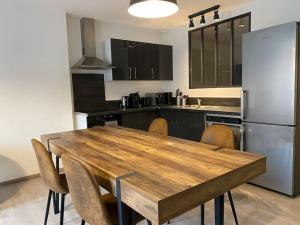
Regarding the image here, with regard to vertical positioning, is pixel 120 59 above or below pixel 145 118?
above

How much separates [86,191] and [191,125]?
110 inches

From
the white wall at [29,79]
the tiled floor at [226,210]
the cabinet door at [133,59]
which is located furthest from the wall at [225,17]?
the white wall at [29,79]

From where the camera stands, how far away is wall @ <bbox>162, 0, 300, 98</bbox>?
122 inches

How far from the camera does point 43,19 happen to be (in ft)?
11.6

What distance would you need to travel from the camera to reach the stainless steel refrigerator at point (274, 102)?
2543 millimetres

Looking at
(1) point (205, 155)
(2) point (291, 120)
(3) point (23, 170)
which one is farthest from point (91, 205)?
(3) point (23, 170)

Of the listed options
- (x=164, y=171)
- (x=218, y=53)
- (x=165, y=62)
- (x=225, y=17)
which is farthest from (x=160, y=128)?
(x=165, y=62)

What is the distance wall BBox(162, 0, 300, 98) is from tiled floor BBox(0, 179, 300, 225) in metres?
1.78

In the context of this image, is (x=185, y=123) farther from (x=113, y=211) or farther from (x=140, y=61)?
(x=113, y=211)

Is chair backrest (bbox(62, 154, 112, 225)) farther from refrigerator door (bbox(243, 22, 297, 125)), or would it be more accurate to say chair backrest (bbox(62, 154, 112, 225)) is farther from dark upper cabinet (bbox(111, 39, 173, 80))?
dark upper cabinet (bbox(111, 39, 173, 80))

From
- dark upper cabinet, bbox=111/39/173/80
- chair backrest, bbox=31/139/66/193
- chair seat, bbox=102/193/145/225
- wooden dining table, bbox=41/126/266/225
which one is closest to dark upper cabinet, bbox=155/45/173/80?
dark upper cabinet, bbox=111/39/173/80

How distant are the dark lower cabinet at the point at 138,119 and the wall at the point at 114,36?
69cm

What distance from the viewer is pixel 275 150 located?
2.75m

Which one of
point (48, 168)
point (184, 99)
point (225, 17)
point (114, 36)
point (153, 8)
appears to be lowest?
point (48, 168)
